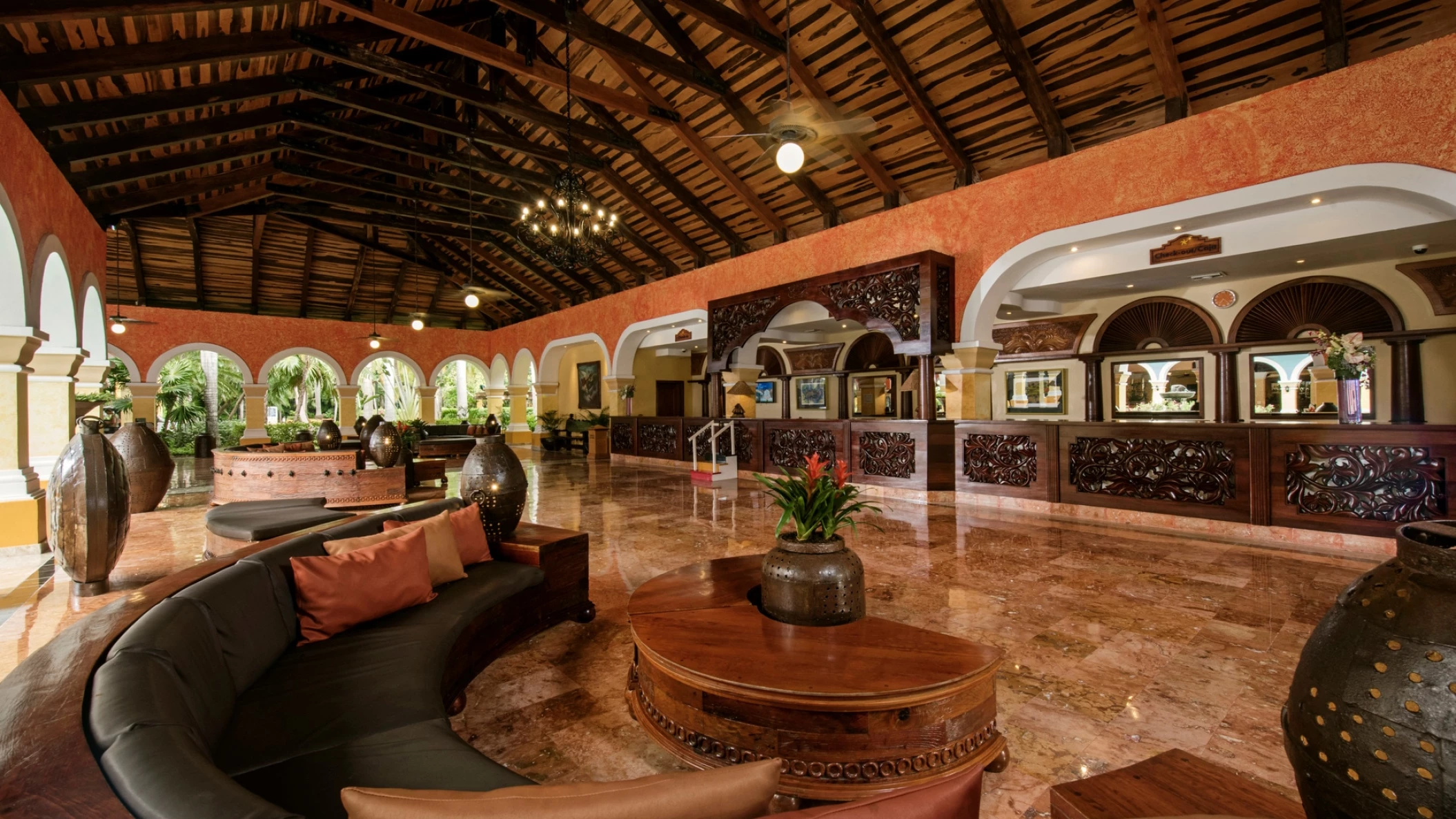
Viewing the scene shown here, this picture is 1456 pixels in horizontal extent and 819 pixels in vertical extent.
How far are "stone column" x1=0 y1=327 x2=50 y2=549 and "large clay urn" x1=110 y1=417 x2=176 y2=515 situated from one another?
1022 mm

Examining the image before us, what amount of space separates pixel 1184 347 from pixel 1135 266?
2370 millimetres

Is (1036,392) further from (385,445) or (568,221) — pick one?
(385,445)

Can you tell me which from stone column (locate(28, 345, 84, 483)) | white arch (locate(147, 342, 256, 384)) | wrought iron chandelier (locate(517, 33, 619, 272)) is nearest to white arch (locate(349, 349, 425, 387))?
white arch (locate(147, 342, 256, 384))

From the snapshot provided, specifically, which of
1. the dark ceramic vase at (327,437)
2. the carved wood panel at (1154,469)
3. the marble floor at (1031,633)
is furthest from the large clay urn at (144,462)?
the carved wood panel at (1154,469)

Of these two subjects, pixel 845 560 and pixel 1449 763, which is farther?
pixel 845 560

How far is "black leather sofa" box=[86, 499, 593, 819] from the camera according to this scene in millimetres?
912

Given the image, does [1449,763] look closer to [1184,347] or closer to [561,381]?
[1184,347]

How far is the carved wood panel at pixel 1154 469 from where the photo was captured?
5.39 metres

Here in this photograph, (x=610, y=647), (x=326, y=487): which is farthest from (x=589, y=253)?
(x=610, y=647)

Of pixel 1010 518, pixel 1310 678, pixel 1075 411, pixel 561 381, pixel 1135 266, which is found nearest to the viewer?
pixel 1310 678

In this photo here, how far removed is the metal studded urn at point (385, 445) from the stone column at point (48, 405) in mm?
3514

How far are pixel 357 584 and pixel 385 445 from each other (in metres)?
4.24

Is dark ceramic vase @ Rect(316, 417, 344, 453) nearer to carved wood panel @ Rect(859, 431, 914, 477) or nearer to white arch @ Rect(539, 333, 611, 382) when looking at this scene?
carved wood panel @ Rect(859, 431, 914, 477)

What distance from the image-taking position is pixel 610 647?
304cm
